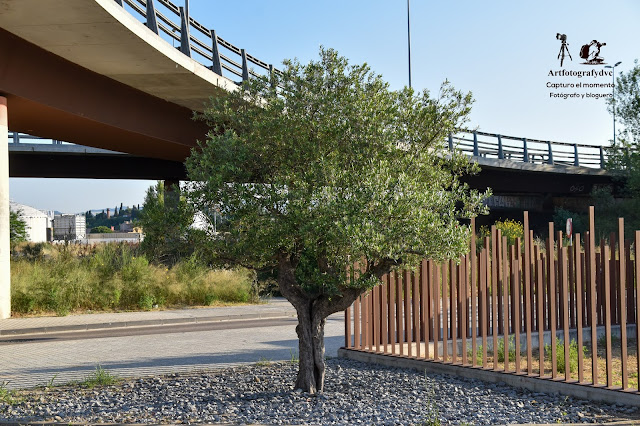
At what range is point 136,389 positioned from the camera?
8992 mm

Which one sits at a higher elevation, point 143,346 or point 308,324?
point 308,324

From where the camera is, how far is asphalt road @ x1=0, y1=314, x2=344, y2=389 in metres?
10.9

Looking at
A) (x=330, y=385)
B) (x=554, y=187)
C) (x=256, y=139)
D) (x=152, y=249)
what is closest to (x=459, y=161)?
(x=256, y=139)

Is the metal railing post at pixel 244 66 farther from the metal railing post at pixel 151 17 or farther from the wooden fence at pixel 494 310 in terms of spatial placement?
the wooden fence at pixel 494 310

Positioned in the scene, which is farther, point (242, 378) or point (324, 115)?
point (242, 378)

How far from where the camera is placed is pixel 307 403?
26.2 feet

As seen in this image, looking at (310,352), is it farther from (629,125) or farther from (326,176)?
(629,125)

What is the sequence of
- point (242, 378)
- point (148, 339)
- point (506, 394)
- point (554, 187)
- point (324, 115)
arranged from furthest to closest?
point (554, 187) → point (148, 339) → point (242, 378) → point (506, 394) → point (324, 115)

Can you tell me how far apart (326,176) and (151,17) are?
12903mm

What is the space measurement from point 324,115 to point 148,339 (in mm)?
8710

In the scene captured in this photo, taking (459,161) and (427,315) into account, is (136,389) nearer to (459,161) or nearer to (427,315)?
(427,315)

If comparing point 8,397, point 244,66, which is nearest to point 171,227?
point 8,397

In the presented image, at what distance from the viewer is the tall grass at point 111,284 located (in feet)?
65.5

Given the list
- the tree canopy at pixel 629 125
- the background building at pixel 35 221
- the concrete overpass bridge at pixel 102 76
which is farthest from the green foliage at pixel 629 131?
the background building at pixel 35 221
